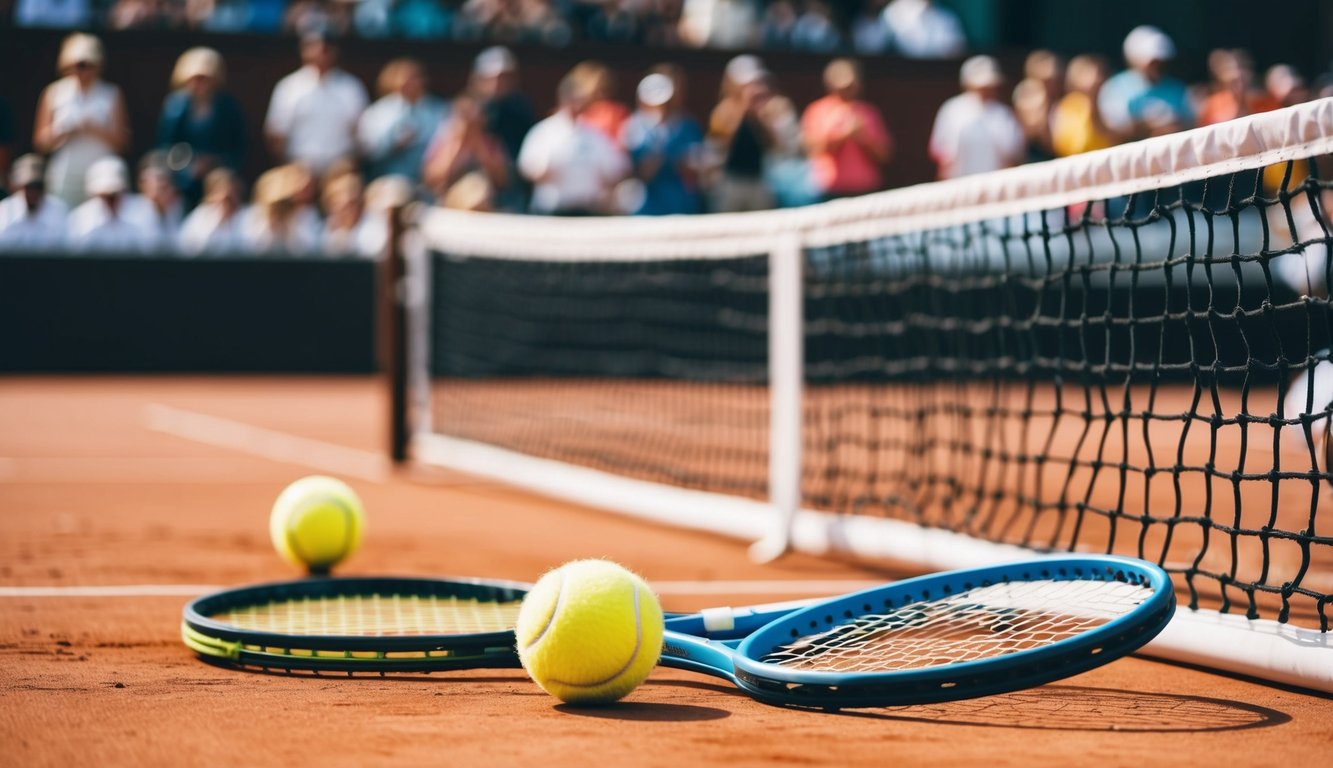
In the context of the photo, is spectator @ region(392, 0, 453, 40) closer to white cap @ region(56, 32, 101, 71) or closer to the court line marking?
white cap @ region(56, 32, 101, 71)

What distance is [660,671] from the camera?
3.80 metres

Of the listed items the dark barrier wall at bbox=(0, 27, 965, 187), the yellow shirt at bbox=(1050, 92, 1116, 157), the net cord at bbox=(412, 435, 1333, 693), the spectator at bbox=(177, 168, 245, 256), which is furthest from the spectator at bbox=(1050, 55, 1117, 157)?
the spectator at bbox=(177, 168, 245, 256)

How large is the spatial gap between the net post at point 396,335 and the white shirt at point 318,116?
6.36 meters

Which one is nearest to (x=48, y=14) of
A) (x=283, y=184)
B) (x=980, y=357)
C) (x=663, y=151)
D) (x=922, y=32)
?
(x=283, y=184)

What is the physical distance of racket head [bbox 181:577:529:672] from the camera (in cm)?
357

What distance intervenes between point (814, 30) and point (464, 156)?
17.2ft

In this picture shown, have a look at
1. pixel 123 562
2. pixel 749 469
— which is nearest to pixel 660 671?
pixel 123 562

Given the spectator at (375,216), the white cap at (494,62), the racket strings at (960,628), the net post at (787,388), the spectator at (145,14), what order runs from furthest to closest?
1. the spectator at (145,14)
2. the white cap at (494,62)
3. the spectator at (375,216)
4. the net post at (787,388)
5. the racket strings at (960,628)

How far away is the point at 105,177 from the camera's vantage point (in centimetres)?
1433

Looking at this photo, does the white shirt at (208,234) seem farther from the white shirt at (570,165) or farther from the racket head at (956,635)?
the racket head at (956,635)

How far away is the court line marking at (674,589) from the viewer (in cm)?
486

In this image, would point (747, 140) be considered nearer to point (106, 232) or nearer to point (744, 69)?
point (744, 69)

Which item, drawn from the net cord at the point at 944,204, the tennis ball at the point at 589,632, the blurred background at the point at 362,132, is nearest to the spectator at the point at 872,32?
the blurred background at the point at 362,132

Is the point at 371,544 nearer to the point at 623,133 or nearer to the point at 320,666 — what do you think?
the point at 320,666
